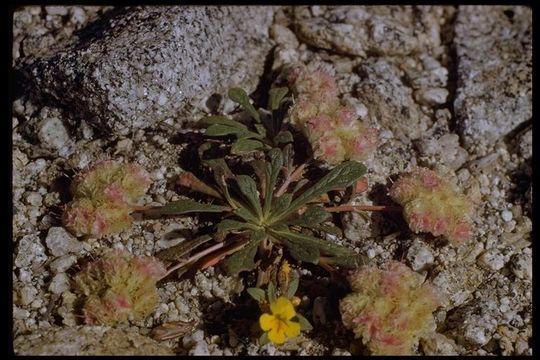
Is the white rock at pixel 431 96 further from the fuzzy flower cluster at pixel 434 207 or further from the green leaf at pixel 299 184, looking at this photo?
the green leaf at pixel 299 184

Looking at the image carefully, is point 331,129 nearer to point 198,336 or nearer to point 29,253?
Answer: point 198,336

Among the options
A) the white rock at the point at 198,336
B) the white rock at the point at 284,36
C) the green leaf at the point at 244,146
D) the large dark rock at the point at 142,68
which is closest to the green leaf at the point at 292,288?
the white rock at the point at 198,336

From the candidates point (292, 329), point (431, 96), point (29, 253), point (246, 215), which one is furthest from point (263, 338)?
point (431, 96)

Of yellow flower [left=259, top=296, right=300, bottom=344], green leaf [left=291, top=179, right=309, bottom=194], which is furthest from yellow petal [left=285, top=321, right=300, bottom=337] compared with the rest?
green leaf [left=291, top=179, right=309, bottom=194]

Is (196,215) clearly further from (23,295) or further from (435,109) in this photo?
(435,109)

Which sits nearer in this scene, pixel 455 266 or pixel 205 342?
pixel 205 342

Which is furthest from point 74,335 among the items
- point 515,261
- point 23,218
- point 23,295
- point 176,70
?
point 515,261
